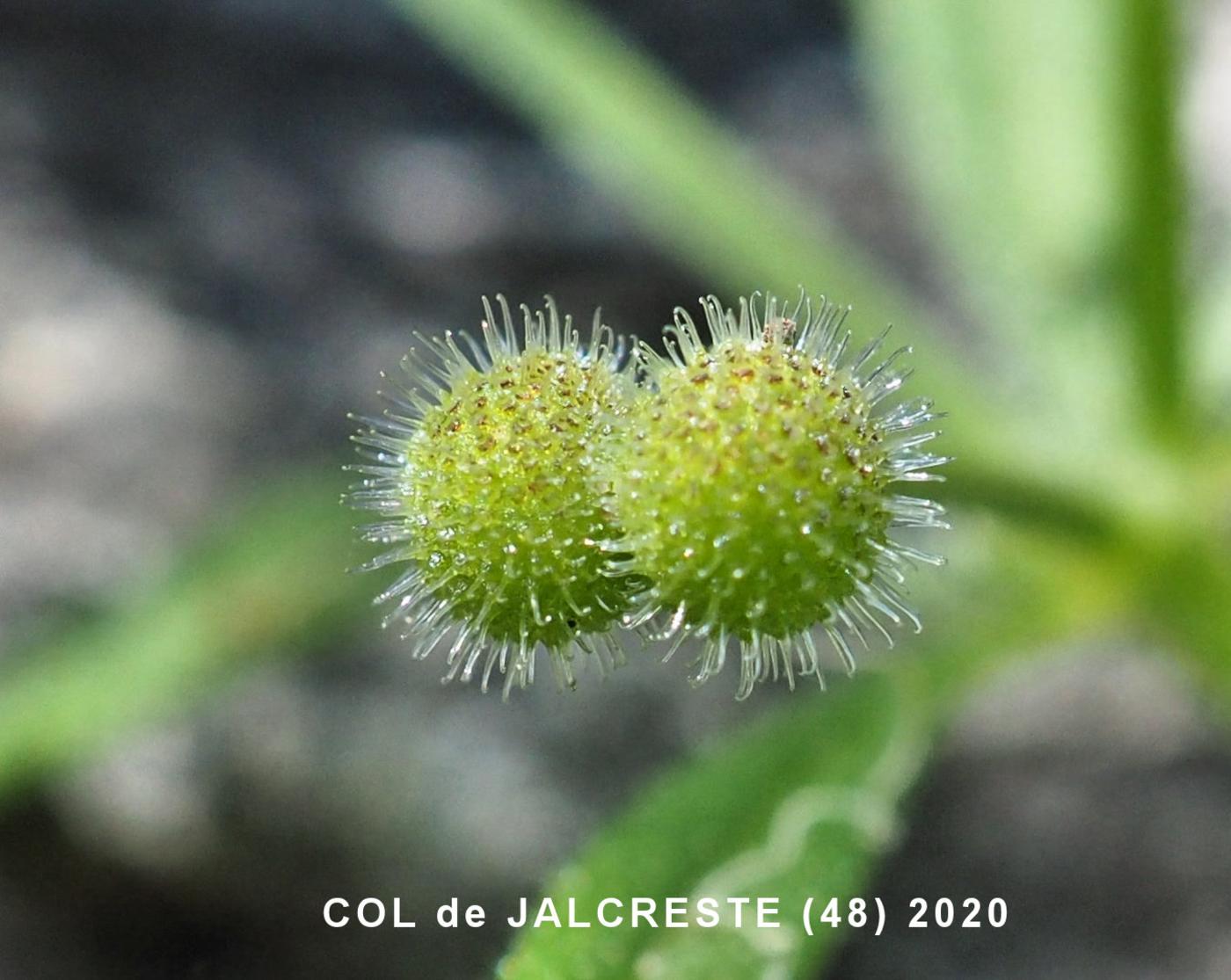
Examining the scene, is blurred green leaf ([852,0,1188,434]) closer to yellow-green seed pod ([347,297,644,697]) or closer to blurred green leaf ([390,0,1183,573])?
blurred green leaf ([390,0,1183,573])

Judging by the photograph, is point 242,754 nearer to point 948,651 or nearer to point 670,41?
point 948,651

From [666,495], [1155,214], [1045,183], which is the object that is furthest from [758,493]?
[1045,183]

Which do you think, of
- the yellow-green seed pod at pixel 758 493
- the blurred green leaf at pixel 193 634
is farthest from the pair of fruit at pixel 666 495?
the blurred green leaf at pixel 193 634

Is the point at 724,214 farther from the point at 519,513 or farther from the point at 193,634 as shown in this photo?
the point at 519,513

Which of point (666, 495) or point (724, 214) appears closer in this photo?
point (666, 495)

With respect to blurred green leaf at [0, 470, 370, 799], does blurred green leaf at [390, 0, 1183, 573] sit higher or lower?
higher

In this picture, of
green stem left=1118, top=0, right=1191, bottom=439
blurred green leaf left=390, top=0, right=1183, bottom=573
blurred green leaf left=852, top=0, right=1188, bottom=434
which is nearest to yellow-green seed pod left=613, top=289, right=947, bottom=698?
blurred green leaf left=390, top=0, right=1183, bottom=573

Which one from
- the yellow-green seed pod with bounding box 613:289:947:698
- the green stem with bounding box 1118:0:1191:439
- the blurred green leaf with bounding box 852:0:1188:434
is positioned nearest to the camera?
the yellow-green seed pod with bounding box 613:289:947:698
